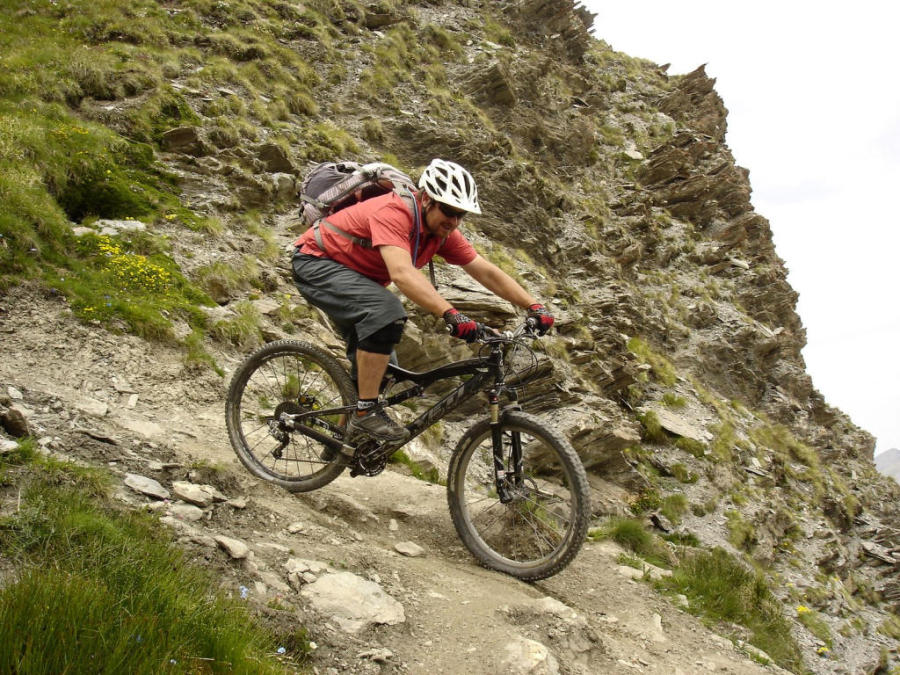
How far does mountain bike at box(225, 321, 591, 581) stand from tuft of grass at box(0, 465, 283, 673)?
2.00m

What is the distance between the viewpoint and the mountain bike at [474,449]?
4.54 metres

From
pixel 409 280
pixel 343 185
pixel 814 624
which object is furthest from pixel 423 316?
pixel 814 624

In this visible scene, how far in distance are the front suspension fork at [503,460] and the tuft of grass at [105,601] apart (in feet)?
7.79

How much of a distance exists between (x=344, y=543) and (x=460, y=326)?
6.60 feet

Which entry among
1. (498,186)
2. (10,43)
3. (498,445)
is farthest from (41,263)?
(498,186)

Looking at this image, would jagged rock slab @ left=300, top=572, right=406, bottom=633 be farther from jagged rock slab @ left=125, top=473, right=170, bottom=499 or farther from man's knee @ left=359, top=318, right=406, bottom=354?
man's knee @ left=359, top=318, right=406, bottom=354

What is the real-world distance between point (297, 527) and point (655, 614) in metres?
3.24

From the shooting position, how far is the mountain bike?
4.54 metres

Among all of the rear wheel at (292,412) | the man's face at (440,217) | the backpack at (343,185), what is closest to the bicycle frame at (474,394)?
the rear wheel at (292,412)

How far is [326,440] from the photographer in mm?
5078

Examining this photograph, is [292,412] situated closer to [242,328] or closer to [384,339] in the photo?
[384,339]

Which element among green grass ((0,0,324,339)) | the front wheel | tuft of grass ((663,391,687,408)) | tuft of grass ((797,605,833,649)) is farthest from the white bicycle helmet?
tuft of grass ((663,391,687,408))

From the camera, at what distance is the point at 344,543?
4.45 meters

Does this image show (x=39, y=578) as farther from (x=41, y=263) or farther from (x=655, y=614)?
(x=41, y=263)
